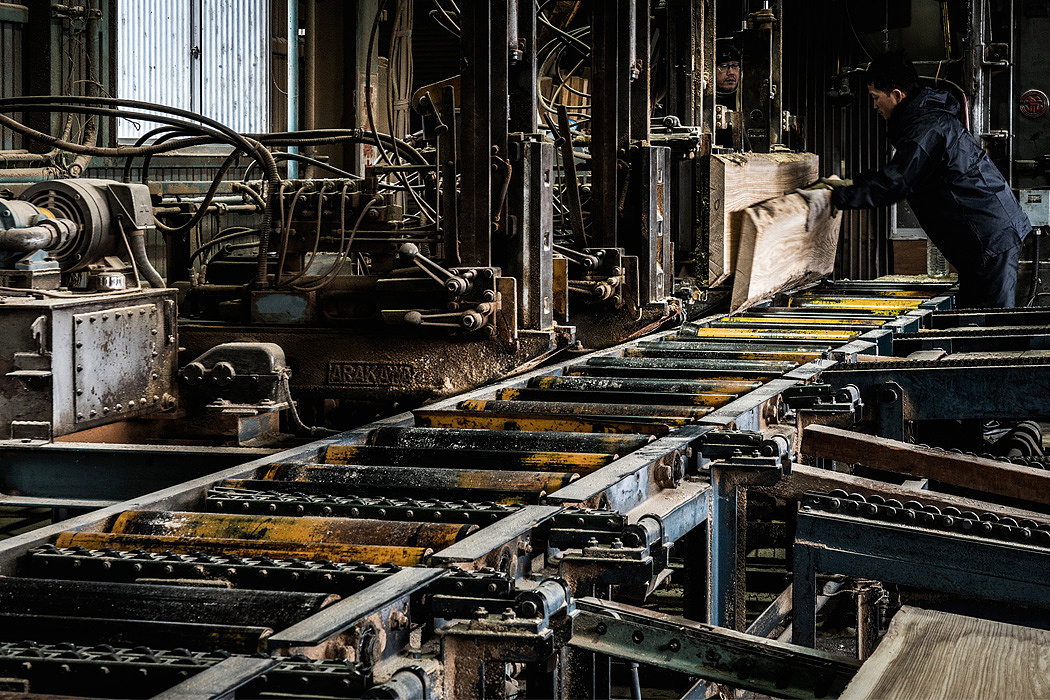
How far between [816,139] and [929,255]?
1374 millimetres

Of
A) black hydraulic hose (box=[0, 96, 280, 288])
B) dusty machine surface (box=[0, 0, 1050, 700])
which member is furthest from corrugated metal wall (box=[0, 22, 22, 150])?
black hydraulic hose (box=[0, 96, 280, 288])

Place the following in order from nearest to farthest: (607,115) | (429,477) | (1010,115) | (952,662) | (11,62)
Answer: (952,662) → (429,477) → (607,115) → (1010,115) → (11,62)

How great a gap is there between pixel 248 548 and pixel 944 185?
17.3ft

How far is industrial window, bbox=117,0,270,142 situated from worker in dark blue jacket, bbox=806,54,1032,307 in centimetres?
691

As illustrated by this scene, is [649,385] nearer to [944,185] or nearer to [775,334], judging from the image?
[775,334]

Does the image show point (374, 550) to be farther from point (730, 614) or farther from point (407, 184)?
point (407, 184)

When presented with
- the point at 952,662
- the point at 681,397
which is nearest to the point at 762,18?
the point at 681,397

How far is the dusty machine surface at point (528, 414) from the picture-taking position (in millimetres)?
2016

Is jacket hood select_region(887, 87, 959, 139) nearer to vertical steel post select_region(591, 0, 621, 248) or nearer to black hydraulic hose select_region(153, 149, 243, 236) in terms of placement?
vertical steel post select_region(591, 0, 621, 248)

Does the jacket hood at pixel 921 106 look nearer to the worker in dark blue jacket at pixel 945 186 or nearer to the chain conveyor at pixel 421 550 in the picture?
the worker in dark blue jacket at pixel 945 186

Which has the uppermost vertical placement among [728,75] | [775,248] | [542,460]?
[728,75]

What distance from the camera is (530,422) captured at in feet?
12.2

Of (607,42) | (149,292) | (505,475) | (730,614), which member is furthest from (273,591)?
(607,42)

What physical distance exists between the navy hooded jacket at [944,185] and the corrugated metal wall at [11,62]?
699 centimetres
